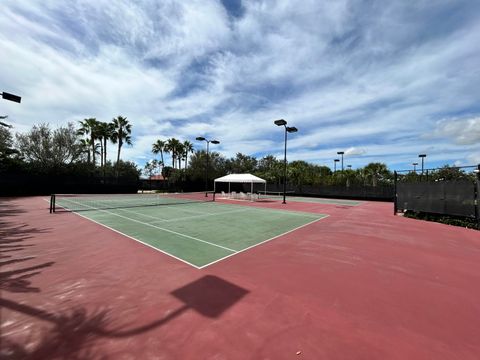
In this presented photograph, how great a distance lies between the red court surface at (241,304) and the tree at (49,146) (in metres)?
36.6

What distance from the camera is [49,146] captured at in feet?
120

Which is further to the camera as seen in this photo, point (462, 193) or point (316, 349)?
point (462, 193)

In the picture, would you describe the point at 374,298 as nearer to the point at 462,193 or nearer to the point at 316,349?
the point at 316,349

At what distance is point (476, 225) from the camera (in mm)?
11609

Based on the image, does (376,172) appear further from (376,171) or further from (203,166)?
(203,166)

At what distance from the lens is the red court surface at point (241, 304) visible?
10.4 ft

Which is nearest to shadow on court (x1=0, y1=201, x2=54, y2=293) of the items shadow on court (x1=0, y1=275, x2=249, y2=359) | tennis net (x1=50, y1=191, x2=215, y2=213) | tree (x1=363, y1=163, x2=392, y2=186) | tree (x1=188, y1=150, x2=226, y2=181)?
shadow on court (x1=0, y1=275, x2=249, y2=359)

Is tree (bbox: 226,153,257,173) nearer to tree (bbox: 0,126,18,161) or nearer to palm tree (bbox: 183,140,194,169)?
palm tree (bbox: 183,140,194,169)

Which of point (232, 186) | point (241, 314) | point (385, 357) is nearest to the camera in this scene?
point (385, 357)

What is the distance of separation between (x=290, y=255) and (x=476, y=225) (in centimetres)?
1103

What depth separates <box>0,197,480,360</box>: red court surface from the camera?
316 centimetres

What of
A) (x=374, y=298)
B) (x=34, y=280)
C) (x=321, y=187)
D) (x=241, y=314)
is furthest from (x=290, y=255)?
(x=321, y=187)

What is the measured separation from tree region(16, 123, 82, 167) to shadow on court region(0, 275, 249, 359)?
135ft

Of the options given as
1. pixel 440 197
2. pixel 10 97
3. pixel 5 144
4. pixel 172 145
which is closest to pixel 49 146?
pixel 5 144
